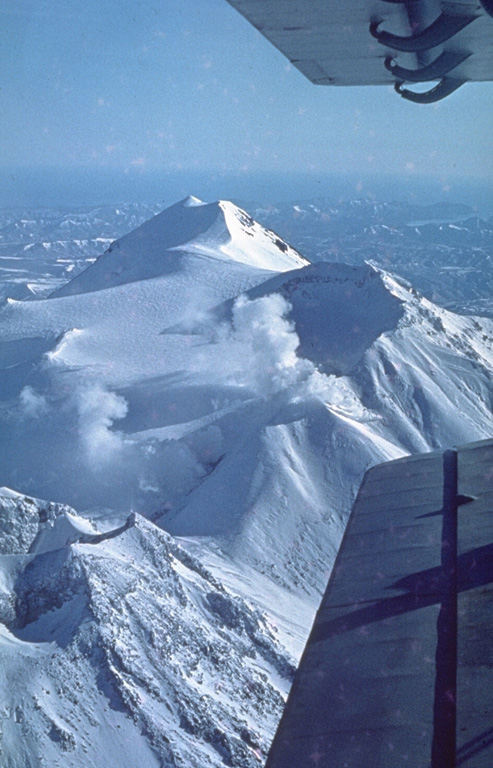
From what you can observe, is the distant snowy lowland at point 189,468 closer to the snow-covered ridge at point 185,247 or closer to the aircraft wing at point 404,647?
the snow-covered ridge at point 185,247

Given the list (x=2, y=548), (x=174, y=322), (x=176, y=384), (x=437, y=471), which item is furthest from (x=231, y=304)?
(x=437, y=471)

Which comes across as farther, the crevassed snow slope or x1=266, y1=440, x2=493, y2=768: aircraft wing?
the crevassed snow slope

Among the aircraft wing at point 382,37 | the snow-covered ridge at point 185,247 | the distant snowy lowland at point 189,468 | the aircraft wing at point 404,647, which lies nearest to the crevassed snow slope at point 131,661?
the distant snowy lowland at point 189,468

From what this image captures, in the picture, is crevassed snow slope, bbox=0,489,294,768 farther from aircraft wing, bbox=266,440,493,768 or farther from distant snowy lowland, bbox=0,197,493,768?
aircraft wing, bbox=266,440,493,768

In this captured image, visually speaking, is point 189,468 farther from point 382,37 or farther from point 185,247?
point 185,247

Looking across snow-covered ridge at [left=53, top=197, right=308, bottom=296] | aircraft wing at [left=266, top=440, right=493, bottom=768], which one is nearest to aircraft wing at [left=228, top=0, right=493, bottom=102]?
aircraft wing at [left=266, top=440, right=493, bottom=768]

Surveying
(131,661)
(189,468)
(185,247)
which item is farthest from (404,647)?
(185,247)
